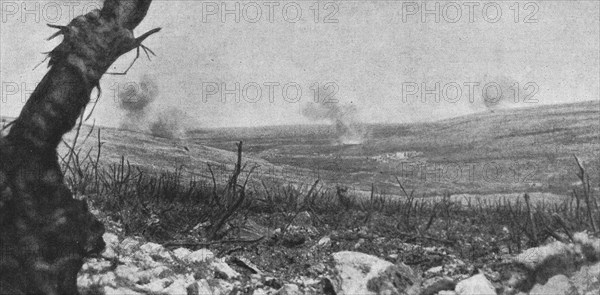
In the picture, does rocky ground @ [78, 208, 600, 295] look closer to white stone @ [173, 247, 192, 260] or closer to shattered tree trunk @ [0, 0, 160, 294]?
white stone @ [173, 247, 192, 260]

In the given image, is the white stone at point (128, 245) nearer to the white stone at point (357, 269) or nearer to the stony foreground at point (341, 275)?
the stony foreground at point (341, 275)

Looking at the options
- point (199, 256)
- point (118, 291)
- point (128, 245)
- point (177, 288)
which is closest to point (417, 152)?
point (199, 256)

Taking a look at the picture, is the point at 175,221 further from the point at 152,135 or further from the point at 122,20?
the point at 152,135

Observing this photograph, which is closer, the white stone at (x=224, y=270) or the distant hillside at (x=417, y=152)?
the white stone at (x=224, y=270)

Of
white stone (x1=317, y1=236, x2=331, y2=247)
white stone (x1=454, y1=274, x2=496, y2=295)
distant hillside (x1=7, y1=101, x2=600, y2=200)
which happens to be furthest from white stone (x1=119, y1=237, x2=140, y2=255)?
distant hillside (x1=7, y1=101, x2=600, y2=200)

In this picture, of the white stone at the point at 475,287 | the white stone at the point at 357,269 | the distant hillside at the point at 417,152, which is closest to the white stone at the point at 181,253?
the white stone at the point at 357,269
